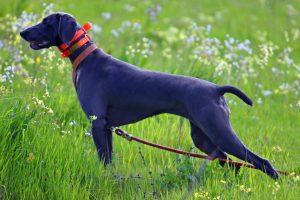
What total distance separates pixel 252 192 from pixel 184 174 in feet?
1.76

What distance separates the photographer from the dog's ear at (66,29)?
505 cm

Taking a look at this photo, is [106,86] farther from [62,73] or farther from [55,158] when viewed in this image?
[62,73]

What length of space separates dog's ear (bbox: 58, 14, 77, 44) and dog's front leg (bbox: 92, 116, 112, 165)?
64 centimetres

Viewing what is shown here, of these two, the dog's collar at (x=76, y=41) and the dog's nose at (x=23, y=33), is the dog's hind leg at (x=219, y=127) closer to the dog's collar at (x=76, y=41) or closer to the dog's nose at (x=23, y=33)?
the dog's collar at (x=76, y=41)

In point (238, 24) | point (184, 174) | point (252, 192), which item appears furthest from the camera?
point (238, 24)

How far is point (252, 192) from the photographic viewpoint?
4.50 metres

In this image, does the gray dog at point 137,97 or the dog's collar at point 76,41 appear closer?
the gray dog at point 137,97

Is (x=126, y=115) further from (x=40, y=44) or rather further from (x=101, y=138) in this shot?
(x=40, y=44)

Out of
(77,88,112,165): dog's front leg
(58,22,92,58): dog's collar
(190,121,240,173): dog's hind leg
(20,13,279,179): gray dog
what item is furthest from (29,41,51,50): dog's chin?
(190,121,240,173): dog's hind leg

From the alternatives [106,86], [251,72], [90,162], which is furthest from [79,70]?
[251,72]

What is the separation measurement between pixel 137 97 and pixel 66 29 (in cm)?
74

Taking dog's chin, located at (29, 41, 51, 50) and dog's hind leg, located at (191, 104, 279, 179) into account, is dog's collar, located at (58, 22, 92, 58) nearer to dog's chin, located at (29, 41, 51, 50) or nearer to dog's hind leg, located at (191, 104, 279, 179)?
dog's chin, located at (29, 41, 51, 50)

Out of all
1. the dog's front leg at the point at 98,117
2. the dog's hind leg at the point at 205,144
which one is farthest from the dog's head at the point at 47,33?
the dog's hind leg at the point at 205,144

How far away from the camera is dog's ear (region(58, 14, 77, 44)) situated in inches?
199
